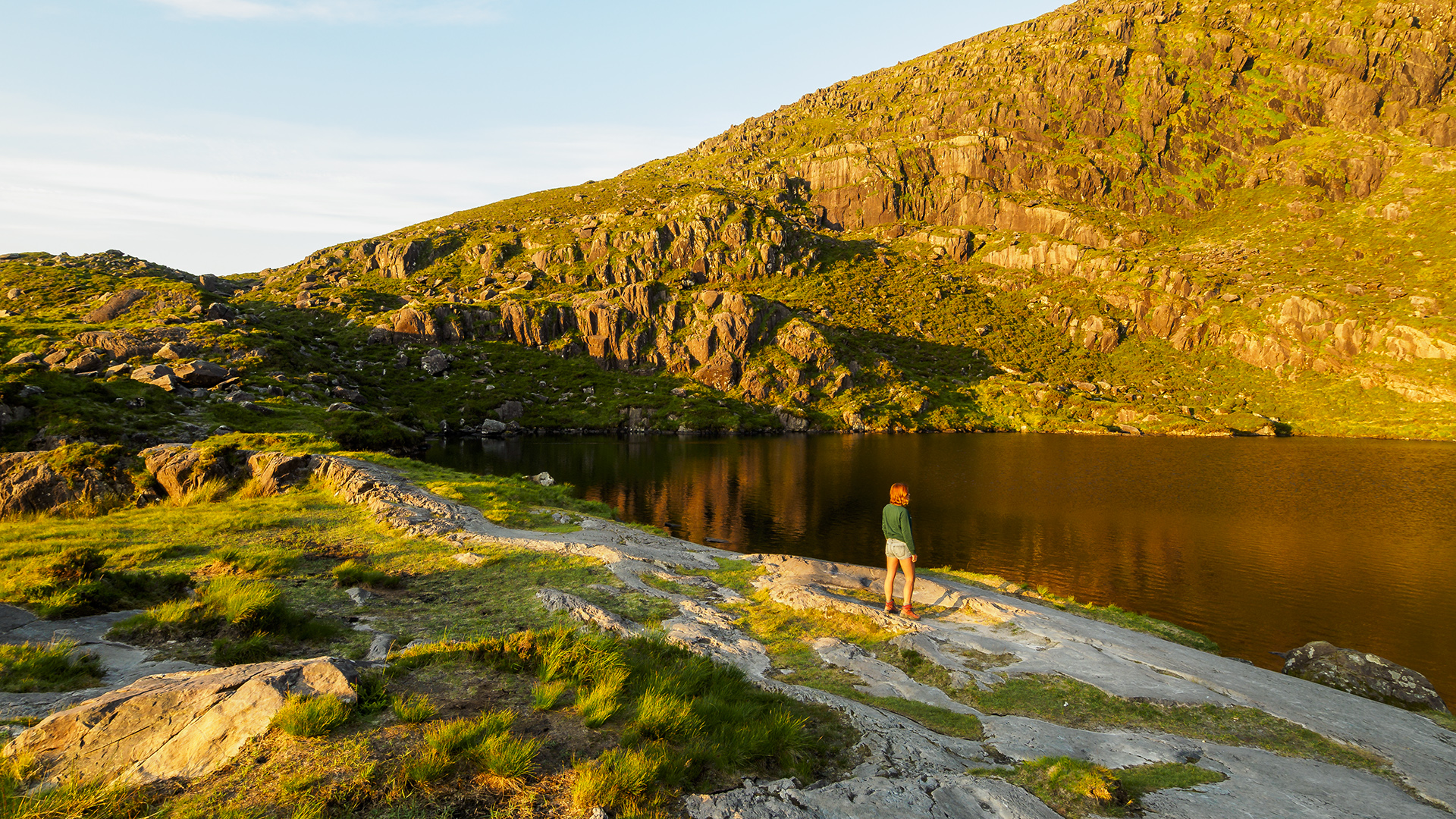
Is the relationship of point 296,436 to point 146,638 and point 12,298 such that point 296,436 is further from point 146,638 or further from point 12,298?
point 12,298

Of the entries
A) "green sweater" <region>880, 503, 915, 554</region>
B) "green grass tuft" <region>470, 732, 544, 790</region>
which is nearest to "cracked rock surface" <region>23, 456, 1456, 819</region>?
"green grass tuft" <region>470, 732, 544, 790</region>

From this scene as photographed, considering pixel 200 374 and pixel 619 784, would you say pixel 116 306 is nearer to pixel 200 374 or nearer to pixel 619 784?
pixel 200 374

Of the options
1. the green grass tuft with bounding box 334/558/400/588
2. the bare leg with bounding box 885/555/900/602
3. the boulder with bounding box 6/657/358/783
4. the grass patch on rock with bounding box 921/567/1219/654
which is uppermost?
the boulder with bounding box 6/657/358/783

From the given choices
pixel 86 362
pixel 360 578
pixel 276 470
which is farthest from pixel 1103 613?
pixel 86 362

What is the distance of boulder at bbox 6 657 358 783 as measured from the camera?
5.24 metres

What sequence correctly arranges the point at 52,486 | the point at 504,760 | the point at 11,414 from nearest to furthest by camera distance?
the point at 504,760 < the point at 52,486 < the point at 11,414

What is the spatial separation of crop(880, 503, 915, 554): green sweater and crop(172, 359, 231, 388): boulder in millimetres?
84767

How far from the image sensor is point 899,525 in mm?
15539

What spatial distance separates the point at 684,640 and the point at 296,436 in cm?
3871

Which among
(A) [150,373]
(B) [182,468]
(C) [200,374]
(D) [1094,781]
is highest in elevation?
(A) [150,373]

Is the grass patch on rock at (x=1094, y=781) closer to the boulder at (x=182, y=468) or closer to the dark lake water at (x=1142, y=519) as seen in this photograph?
the dark lake water at (x=1142, y=519)

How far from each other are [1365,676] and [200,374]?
102044 mm

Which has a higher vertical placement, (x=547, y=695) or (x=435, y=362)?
(x=435, y=362)

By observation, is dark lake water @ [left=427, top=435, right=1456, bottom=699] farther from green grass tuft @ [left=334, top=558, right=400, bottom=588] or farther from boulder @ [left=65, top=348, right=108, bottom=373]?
boulder @ [left=65, top=348, right=108, bottom=373]
